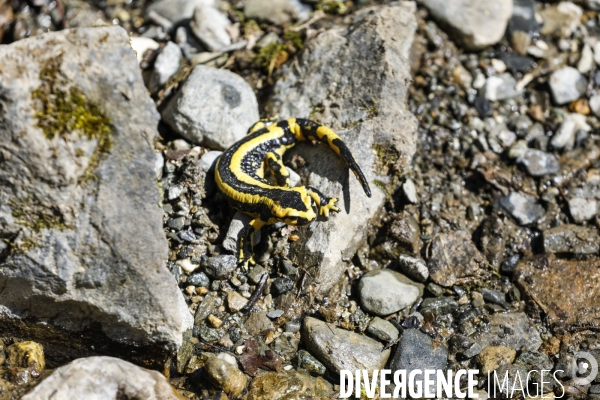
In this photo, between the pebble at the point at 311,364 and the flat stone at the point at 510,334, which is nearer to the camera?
the pebble at the point at 311,364

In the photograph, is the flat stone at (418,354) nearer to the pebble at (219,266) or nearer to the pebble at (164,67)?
the pebble at (219,266)

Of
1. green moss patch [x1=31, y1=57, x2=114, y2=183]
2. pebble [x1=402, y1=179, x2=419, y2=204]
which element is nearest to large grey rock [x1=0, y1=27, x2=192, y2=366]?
green moss patch [x1=31, y1=57, x2=114, y2=183]

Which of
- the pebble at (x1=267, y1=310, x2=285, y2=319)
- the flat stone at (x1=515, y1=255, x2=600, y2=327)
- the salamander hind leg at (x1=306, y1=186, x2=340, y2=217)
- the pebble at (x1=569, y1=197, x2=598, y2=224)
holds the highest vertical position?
the salamander hind leg at (x1=306, y1=186, x2=340, y2=217)

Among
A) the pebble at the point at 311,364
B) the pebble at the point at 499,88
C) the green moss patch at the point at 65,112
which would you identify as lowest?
the pebble at the point at 311,364

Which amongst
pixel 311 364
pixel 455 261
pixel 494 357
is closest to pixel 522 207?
pixel 455 261

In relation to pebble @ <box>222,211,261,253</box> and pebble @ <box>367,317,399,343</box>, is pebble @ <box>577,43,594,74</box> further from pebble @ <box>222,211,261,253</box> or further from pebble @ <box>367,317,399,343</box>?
pebble @ <box>222,211,261,253</box>

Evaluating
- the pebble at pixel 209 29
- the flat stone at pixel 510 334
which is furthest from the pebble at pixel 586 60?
the pebble at pixel 209 29
